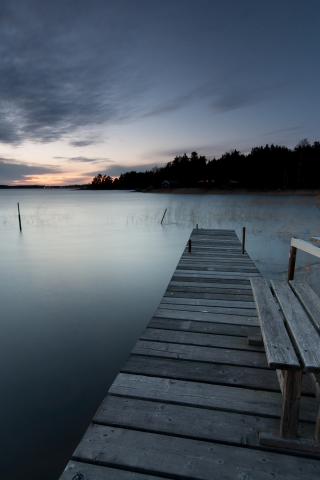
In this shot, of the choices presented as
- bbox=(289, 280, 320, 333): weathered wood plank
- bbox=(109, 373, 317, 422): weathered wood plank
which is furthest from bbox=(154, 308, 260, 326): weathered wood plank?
bbox=(109, 373, 317, 422): weathered wood plank

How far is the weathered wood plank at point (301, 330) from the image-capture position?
4.61 ft

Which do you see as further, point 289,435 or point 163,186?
point 163,186

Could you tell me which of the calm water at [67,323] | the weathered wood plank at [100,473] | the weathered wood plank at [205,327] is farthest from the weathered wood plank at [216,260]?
the weathered wood plank at [100,473]

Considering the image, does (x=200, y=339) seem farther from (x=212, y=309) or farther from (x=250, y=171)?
(x=250, y=171)

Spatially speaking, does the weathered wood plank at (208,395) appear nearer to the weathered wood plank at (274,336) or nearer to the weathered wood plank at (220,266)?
the weathered wood plank at (274,336)

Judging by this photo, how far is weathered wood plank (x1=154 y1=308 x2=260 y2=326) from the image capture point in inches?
129

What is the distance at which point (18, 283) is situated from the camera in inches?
259

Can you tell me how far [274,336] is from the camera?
173cm

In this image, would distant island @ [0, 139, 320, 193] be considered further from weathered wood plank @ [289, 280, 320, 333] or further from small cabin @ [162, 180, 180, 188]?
weathered wood plank @ [289, 280, 320, 333]

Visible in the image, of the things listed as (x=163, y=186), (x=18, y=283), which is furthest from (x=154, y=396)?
(x=163, y=186)

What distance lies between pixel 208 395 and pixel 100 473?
0.93m

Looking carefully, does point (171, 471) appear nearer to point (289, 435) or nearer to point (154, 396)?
point (154, 396)

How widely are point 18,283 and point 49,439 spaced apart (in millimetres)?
4885

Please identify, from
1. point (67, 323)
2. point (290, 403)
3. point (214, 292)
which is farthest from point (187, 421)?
point (67, 323)
